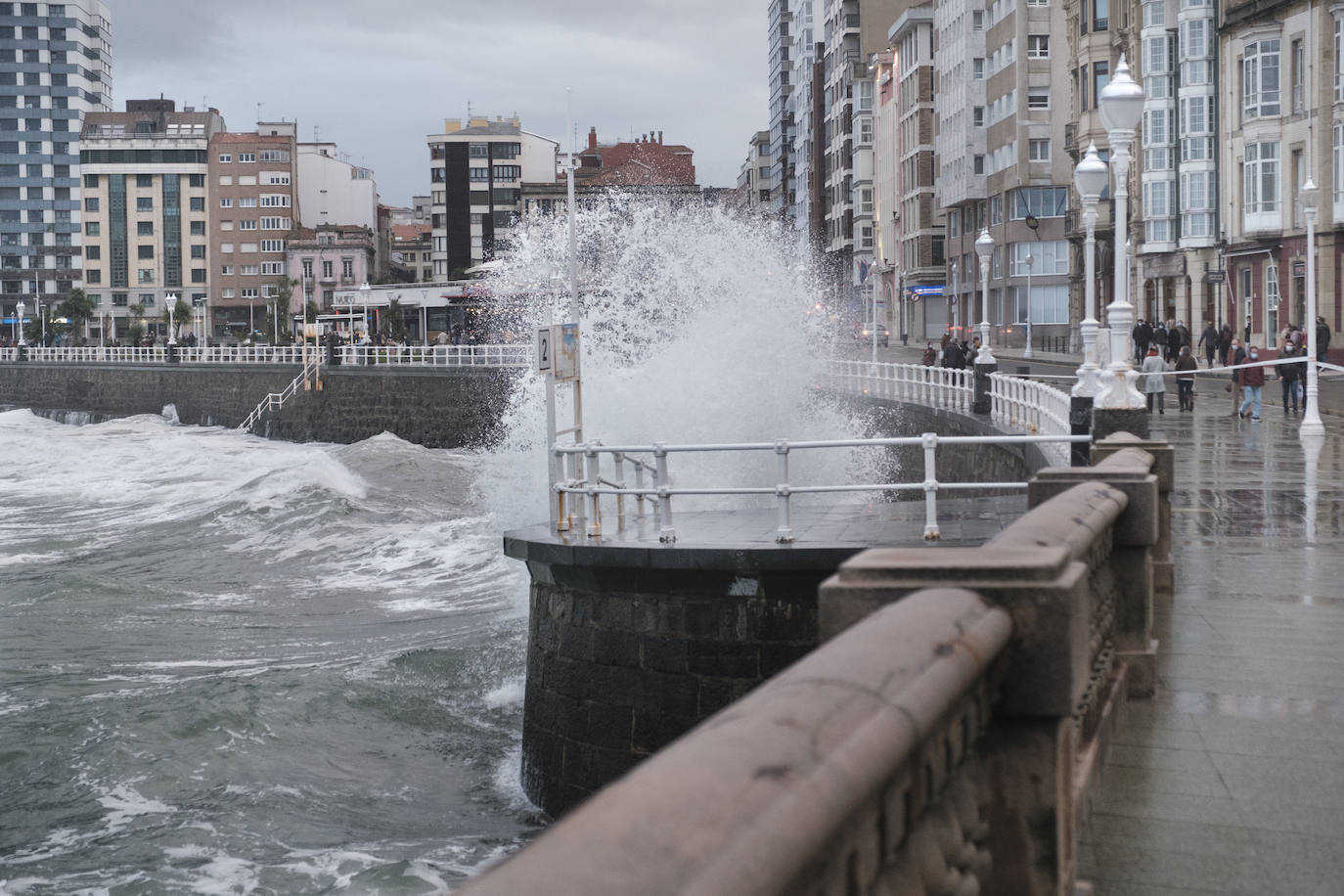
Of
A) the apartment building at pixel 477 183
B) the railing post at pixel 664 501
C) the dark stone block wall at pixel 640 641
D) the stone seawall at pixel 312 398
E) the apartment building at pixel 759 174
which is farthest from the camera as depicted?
the apartment building at pixel 759 174

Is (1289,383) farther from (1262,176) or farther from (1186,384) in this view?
(1262,176)

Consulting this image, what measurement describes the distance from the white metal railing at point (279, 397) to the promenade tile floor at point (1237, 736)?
1951 inches

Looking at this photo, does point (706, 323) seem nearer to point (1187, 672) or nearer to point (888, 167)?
point (1187, 672)

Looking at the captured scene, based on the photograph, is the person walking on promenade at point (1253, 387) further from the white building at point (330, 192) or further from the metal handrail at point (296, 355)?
the white building at point (330, 192)

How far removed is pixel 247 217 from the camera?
432ft

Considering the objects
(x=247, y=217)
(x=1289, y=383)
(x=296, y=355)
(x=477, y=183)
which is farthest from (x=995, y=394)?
(x=247, y=217)

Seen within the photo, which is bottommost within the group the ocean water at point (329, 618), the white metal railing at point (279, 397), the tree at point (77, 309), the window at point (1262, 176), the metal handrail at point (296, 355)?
the ocean water at point (329, 618)

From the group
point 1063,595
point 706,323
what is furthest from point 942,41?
point 1063,595

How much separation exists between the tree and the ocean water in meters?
82.7

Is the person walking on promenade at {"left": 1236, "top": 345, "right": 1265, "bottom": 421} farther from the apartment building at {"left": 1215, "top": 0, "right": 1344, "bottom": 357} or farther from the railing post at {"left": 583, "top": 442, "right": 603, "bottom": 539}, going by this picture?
the railing post at {"left": 583, "top": 442, "right": 603, "bottom": 539}

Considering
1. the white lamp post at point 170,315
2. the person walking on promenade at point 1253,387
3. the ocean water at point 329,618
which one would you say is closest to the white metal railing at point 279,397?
the ocean water at point 329,618

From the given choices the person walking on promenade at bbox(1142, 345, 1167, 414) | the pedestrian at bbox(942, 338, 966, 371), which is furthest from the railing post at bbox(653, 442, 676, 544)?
the pedestrian at bbox(942, 338, 966, 371)

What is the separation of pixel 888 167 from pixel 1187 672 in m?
98.0

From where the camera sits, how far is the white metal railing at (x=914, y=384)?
97.5ft
